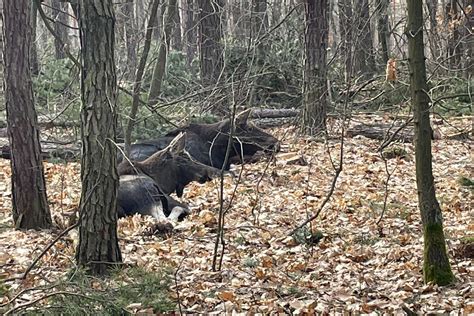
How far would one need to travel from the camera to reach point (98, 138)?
6469 millimetres

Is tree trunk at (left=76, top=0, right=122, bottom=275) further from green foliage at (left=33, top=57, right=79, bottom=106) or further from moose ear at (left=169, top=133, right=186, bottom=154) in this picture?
green foliage at (left=33, top=57, right=79, bottom=106)

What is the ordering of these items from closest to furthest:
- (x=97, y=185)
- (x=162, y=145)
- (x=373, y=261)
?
1. (x=97, y=185)
2. (x=373, y=261)
3. (x=162, y=145)

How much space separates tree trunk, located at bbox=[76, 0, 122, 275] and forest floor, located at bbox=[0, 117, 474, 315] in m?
0.35

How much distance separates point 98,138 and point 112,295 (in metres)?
1.59

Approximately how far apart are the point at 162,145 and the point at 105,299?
7956mm

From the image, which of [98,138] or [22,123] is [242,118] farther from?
[98,138]

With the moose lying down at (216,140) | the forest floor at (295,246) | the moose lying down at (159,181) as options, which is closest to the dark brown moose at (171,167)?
the moose lying down at (159,181)

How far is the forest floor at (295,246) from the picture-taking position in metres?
6.08

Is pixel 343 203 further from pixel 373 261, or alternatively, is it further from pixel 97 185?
pixel 97 185

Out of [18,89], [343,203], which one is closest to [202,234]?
[343,203]

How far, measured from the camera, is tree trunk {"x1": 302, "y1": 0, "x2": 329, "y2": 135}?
14.9 metres

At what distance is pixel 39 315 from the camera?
15.6ft

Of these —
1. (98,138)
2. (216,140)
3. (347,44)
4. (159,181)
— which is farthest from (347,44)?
(98,138)

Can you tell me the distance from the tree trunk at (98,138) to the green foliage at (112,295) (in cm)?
36
